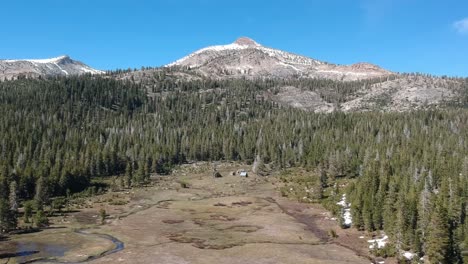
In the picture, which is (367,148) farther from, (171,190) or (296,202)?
(171,190)

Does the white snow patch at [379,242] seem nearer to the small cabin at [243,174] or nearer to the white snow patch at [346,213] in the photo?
the white snow patch at [346,213]

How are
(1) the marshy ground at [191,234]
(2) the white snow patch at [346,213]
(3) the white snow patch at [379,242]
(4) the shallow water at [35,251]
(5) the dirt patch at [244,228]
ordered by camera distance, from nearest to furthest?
1. (4) the shallow water at [35,251]
2. (1) the marshy ground at [191,234]
3. (3) the white snow patch at [379,242]
4. (5) the dirt patch at [244,228]
5. (2) the white snow patch at [346,213]

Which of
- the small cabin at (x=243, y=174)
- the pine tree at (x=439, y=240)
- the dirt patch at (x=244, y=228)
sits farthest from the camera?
the small cabin at (x=243, y=174)

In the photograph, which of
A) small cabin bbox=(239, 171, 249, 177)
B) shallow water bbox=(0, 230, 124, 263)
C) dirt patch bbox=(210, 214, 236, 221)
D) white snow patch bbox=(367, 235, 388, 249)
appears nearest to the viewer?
shallow water bbox=(0, 230, 124, 263)

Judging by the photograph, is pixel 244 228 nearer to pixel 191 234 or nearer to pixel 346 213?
pixel 191 234

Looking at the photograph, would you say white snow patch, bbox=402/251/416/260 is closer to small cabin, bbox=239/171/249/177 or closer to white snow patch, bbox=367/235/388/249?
white snow patch, bbox=367/235/388/249

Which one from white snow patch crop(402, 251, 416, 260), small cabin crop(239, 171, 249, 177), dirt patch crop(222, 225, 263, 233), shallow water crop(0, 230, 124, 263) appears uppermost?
small cabin crop(239, 171, 249, 177)

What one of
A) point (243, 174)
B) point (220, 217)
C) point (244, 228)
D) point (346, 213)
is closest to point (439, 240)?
point (346, 213)

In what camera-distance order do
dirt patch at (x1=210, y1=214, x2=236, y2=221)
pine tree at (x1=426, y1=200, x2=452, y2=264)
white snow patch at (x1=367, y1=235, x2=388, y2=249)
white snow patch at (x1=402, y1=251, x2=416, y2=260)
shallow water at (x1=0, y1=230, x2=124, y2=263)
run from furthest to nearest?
dirt patch at (x1=210, y1=214, x2=236, y2=221) < white snow patch at (x1=367, y1=235, x2=388, y2=249) < white snow patch at (x1=402, y1=251, x2=416, y2=260) < shallow water at (x1=0, y1=230, x2=124, y2=263) < pine tree at (x1=426, y1=200, x2=452, y2=264)

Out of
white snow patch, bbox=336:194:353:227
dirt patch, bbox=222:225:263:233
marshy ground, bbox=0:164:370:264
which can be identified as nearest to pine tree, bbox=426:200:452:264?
marshy ground, bbox=0:164:370:264

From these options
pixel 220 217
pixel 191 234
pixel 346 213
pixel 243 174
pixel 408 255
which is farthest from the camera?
pixel 243 174

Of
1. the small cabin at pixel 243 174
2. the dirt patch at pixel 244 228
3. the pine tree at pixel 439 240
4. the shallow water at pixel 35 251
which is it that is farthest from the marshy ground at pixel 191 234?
the small cabin at pixel 243 174
